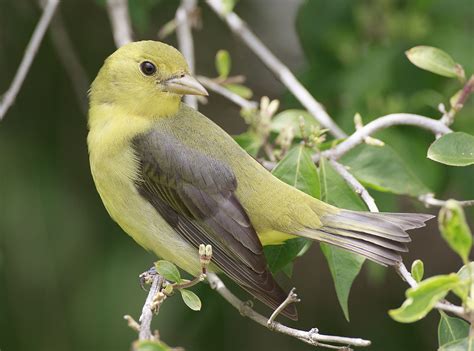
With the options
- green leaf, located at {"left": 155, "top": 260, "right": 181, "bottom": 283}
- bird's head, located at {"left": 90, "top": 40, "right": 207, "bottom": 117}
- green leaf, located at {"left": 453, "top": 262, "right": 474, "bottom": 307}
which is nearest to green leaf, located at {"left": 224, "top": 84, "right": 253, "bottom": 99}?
bird's head, located at {"left": 90, "top": 40, "right": 207, "bottom": 117}

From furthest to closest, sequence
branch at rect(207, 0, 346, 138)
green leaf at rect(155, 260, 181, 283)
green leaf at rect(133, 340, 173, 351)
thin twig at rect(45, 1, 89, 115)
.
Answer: thin twig at rect(45, 1, 89, 115) < branch at rect(207, 0, 346, 138) < green leaf at rect(155, 260, 181, 283) < green leaf at rect(133, 340, 173, 351)

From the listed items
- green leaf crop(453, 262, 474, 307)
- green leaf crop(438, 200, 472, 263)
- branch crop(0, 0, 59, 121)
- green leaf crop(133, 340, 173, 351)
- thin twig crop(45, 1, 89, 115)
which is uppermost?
thin twig crop(45, 1, 89, 115)

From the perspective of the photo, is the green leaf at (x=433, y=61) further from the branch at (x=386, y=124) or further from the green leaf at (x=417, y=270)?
the green leaf at (x=417, y=270)

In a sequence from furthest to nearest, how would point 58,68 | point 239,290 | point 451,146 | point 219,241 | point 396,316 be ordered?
point 58,68, point 239,290, point 219,241, point 451,146, point 396,316

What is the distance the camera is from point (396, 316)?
2.25 meters

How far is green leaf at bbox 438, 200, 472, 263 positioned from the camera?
7.12 ft

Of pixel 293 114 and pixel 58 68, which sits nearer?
pixel 293 114

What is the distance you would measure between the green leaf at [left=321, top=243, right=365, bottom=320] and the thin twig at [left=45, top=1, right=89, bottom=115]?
259 centimetres

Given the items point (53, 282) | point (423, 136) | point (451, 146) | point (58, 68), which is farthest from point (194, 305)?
point (58, 68)

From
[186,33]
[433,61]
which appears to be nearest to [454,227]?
[433,61]

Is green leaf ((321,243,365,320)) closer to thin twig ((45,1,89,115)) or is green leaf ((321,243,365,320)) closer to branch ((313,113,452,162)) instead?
branch ((313,113,452,162))

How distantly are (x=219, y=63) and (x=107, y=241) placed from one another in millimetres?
1659

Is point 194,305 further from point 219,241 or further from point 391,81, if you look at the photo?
point 391,81

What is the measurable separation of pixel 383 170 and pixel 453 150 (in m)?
0.56
